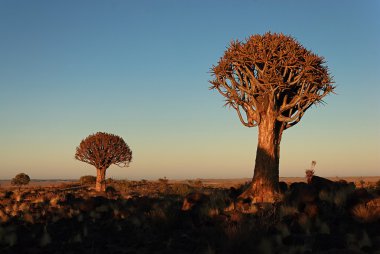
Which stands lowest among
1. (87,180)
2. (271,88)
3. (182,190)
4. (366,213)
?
(366,213)

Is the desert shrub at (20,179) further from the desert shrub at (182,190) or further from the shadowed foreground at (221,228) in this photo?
the shadowed foreground at (221,228)

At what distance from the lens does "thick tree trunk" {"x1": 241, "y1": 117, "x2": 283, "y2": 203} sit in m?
15.8

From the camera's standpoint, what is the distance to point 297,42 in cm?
1655

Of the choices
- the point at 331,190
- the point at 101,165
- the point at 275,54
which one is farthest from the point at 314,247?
the point at 101,165

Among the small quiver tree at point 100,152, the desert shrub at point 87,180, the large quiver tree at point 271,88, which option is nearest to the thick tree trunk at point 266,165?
the large quiver tree at point 271,88

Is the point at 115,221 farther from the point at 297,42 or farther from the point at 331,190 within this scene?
the point at 297,42

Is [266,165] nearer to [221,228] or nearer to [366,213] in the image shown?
[366,213]

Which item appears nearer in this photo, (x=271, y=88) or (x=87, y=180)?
(x=271, y=88)

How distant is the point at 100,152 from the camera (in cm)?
3638

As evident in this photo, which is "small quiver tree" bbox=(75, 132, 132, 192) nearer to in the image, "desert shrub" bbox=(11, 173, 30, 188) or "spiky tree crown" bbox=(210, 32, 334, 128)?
"desert shrub" bbox=(11, 173, 30, 188)

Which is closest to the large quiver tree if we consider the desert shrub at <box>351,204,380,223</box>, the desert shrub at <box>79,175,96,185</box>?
the desert shrub at <box>351,204,380,223</box>

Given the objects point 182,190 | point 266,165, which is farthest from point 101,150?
point 266,165

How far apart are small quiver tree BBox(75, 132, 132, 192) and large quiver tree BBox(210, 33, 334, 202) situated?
70.5ft

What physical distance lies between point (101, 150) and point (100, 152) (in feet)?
0.67
